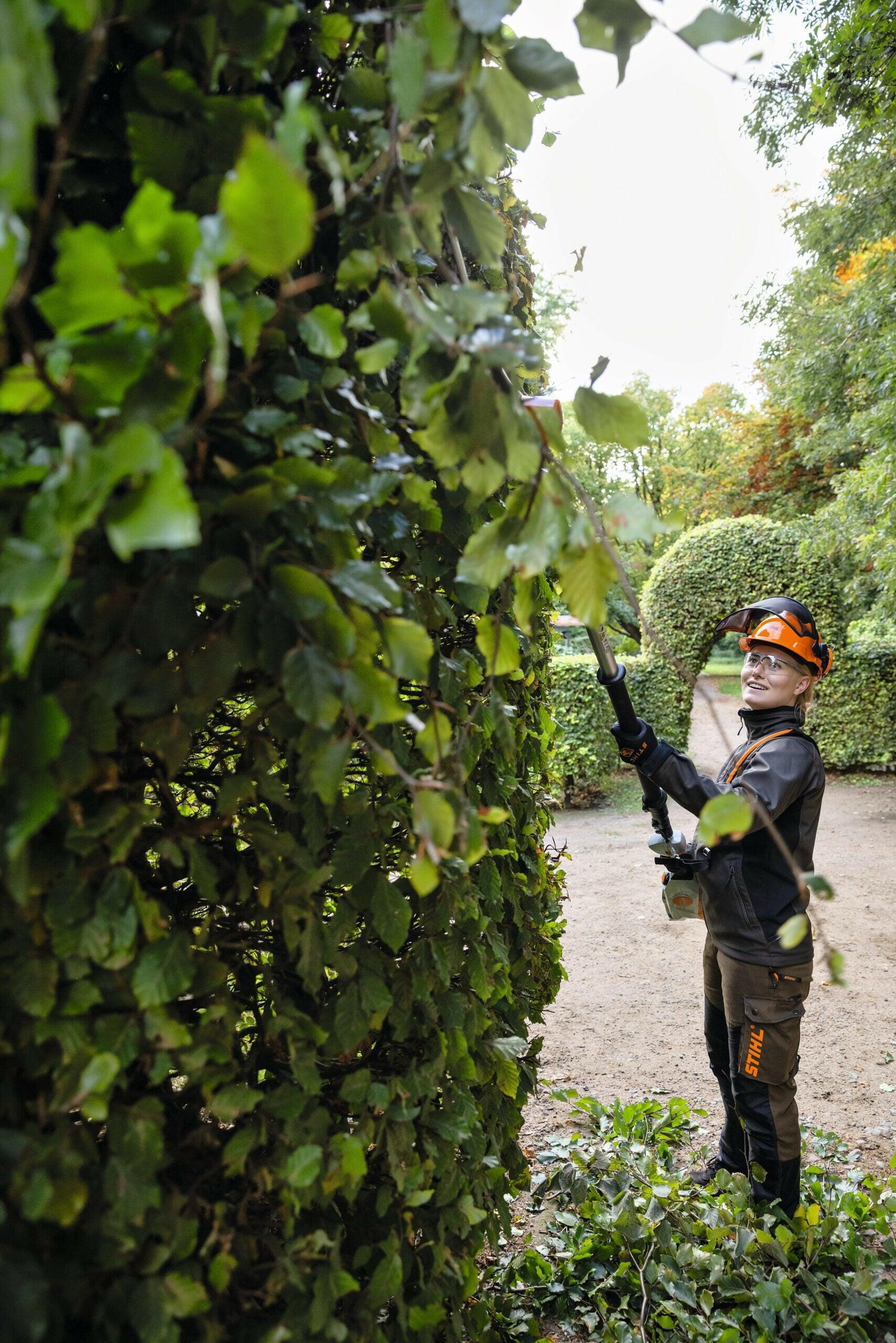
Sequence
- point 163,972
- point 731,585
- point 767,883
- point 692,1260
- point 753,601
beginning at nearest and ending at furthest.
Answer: point 163,972 < point 692,1260 < point 767,883 < point 731,585 < point 753,601

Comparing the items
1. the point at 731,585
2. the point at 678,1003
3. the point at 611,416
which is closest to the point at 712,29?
the point at 611,416

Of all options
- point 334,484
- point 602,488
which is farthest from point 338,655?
point 602,488

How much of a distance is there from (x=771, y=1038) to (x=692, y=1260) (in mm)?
754

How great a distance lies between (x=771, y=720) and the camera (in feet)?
10.1

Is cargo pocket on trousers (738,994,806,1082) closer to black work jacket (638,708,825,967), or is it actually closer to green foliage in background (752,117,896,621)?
black work jacket (638,708,825,967)

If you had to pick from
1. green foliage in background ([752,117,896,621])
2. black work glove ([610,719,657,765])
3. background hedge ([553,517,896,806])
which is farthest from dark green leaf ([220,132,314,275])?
background hedge ([553,517,896,806])

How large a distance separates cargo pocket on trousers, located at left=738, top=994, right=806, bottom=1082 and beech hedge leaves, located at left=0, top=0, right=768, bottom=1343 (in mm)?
1851

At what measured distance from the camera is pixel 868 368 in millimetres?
8273

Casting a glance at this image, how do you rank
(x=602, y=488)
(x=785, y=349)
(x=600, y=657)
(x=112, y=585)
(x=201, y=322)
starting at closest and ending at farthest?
(x=201, y=322) → (x=112, y=585) → (x=600, y=657) → (x=785, y=349) → (x=602, y=488)

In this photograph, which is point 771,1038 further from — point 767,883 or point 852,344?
point 852,344

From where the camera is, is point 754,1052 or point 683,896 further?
point 683,896

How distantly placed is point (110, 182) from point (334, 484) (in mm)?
543

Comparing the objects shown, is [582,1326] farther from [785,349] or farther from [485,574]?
[785,349]

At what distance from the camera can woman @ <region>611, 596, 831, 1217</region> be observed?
2846 millimetres
